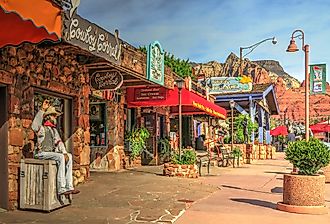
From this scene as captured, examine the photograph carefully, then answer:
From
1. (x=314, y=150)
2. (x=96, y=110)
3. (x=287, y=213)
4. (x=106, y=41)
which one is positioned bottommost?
(x=287, y=213)

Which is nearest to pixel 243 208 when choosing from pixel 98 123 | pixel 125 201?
pixel 125 201

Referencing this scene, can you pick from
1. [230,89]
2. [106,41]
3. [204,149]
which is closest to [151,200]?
[106,41]

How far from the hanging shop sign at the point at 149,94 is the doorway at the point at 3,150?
6975 mm

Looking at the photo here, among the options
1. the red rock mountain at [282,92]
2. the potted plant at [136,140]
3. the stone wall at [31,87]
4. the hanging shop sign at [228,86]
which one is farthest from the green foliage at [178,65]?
the red rock mountain at [282,92]

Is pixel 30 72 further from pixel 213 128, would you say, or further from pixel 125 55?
pixel 213 128

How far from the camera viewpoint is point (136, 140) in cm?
1448

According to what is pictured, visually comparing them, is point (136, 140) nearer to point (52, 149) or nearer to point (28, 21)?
point (52, 149)

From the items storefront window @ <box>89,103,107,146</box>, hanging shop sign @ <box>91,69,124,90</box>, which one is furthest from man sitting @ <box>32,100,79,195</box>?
storefront window @ <box>89,103,107,146</box>

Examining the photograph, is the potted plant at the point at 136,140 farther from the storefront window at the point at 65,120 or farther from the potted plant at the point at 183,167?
the storefront window at the point at 65,120

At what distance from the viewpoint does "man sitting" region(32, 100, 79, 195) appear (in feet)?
22.9

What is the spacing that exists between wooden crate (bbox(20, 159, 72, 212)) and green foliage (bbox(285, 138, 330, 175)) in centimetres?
423

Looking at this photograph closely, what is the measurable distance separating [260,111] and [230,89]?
12.6 feet

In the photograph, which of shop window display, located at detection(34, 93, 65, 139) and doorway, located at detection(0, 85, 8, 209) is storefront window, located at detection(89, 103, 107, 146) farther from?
doorway, located at detection(0, 85, 8, 209)

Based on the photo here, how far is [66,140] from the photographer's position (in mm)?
9656
